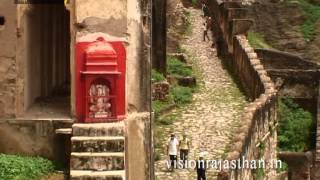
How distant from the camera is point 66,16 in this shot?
12539mm

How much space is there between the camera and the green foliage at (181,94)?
2112 cm

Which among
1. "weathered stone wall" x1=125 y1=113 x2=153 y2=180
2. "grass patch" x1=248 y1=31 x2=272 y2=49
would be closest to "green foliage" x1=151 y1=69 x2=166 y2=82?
"grass patch" x1=248 y1=31 x2=272 y2=49

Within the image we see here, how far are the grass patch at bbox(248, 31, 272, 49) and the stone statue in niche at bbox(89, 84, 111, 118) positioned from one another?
18.6m

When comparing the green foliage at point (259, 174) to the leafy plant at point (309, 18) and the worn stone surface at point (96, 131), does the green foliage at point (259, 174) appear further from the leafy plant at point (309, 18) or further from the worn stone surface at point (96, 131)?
the leafy plant at point (309, 18)

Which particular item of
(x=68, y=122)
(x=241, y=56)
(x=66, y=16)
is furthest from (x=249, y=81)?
(x=68, y=122)

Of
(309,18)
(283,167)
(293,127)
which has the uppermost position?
(309,18)

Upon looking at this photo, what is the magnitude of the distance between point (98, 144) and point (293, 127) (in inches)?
617

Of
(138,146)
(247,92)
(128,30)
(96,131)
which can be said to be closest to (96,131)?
(96,131)

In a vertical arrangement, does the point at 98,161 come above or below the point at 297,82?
below

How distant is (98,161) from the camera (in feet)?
30.3

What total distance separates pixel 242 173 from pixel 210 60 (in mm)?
12364

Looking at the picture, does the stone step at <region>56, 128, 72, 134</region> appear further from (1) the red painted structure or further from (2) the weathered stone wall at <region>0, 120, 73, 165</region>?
(1) the red painted structure

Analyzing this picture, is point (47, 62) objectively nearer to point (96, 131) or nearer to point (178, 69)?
point (96, 131)

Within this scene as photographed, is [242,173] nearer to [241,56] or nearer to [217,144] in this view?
[217,144]
